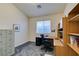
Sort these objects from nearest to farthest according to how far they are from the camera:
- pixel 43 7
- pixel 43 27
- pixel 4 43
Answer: pixel 4 43 < pixel 43 7 < pixel 43 27

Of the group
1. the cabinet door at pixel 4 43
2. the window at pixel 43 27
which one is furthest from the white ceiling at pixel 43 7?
the cabinet door at pixel 4 43

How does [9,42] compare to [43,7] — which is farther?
[43,7]

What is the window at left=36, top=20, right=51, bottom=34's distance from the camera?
7.49 m

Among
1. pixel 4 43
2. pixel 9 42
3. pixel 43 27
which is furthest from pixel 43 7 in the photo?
pixel 4 43

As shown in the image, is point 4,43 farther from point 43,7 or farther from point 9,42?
point 43,7

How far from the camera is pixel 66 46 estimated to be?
8.98ft

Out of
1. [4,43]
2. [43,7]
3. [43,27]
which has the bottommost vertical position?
[4,43]

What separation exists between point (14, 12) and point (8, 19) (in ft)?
2.57

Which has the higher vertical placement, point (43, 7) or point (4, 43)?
point (43, 7)

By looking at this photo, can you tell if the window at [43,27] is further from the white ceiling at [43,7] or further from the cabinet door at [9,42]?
the cabinet door at [9,42]

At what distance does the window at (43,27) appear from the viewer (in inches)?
295

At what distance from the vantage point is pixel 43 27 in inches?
303

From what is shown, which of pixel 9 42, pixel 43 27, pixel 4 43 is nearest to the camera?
pixel 4 43

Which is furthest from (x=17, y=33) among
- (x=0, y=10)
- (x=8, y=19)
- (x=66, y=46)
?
(x=66, y=46)
